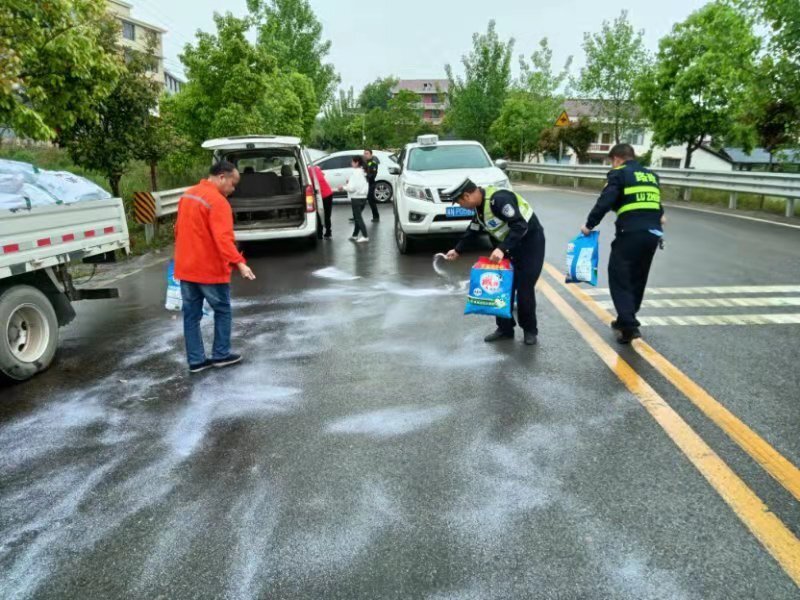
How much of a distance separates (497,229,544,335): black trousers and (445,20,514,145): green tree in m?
34.3

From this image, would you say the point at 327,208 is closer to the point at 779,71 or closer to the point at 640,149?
the point at 779,71

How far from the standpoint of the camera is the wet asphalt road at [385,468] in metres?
2.67

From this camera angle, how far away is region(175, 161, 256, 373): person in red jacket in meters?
5.21

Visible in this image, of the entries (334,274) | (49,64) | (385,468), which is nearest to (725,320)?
(385,468)

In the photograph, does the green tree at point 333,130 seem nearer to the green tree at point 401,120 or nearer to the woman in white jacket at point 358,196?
the green tree at point 401,120

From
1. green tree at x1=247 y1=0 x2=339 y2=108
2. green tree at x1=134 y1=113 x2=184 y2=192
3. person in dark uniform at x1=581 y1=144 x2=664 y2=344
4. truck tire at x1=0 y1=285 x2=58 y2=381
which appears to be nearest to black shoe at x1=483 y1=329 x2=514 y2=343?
person in dark uniform at x1=581 y1=144 x2=664 y2=344

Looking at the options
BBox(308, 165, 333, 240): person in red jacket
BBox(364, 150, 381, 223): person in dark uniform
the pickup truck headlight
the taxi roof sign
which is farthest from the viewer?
BBox(364, 150, 381, 223): person in dark uniform

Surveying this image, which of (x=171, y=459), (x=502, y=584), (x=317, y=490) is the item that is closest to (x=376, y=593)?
(x=502, y=584)

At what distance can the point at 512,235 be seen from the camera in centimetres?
543

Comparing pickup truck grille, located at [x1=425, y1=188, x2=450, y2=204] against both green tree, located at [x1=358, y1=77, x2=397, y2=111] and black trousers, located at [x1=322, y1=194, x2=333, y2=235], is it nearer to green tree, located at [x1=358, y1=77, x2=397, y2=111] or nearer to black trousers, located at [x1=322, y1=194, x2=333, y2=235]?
black trousers, located at [x1=322, y1=194, x2=333, y2=235]

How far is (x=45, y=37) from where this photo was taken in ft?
26.8

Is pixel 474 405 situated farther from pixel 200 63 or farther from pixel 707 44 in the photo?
pixel 707 44

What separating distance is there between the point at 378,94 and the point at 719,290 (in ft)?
342

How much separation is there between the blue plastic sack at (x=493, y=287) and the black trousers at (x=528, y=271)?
5.1 inches
